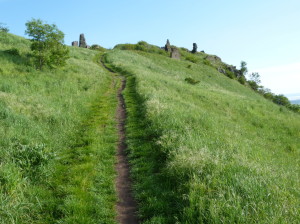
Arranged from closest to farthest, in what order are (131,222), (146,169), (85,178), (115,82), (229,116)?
(131,222) → (85,178) → (146,169) → (229,116) → (115,82)

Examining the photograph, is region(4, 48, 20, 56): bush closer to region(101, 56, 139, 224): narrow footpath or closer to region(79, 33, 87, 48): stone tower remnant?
region(101, 56, 139, 224): narrow footpath

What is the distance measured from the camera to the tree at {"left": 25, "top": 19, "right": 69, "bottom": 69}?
19.2m

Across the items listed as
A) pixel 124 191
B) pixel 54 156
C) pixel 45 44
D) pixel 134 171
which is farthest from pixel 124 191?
pixel 45 44

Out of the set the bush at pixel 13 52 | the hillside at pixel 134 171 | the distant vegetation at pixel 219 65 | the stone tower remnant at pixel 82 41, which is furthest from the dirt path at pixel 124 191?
the stone tower remnant at pixel 82 41

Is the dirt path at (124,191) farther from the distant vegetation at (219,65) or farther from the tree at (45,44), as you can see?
the distant vegetation at (219,65)

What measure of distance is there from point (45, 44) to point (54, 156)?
1602 centimetres

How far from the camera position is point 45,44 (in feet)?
65.8

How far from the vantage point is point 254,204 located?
452cm

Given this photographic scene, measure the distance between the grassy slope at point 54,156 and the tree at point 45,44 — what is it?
4.52 m

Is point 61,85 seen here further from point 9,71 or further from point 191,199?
point 191,199

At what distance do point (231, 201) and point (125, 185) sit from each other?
2986 mm

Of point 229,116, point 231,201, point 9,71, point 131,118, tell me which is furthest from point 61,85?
point 231,201

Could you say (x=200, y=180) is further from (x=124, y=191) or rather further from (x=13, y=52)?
(x=13, y=52)

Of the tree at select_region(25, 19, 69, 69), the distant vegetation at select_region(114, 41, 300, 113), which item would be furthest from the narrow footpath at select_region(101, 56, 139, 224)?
the distant vegetation at select_region(114, 41, 300, 113)
